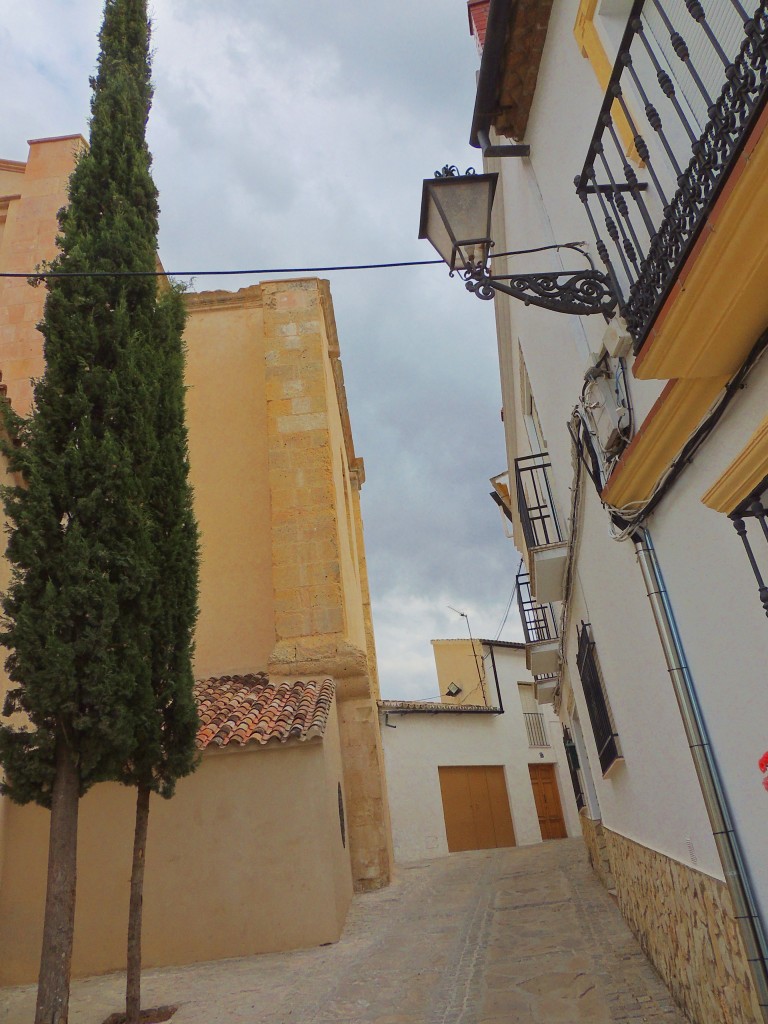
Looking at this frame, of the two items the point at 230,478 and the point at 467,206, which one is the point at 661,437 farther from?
the point at 230,478

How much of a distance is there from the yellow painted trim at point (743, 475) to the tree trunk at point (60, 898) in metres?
4.76

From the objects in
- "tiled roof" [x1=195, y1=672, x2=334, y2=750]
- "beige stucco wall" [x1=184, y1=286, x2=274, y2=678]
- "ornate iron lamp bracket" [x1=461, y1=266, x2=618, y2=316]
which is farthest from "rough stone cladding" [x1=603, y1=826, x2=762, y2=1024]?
"beige stucco wall" [x1=184, y1=286, x2=274, y2=678]

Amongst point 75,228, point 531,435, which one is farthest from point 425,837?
point 75,228

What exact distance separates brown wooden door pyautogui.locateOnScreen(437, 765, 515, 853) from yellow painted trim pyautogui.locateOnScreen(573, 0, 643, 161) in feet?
58.9

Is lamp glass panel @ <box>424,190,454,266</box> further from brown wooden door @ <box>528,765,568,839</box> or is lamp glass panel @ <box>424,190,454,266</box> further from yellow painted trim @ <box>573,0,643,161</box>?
brown wooden door @ <box>528,765,568,839</box>

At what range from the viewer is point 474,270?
11.3 ft

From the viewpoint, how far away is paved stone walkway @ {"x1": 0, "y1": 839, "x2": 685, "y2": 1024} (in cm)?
469

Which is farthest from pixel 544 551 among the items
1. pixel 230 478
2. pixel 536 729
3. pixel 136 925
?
pixel 536 729

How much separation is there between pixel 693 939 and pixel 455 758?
Answer: 16.7 metres

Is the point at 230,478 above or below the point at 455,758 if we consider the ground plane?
above

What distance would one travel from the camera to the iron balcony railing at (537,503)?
7723 mm

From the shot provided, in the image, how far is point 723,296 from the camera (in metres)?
2.00

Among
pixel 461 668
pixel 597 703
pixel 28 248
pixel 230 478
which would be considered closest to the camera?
pixel 597 703

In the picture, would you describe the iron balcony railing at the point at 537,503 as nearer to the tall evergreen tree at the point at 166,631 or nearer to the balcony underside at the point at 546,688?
the tall evergreen tree at the point at 166,631
